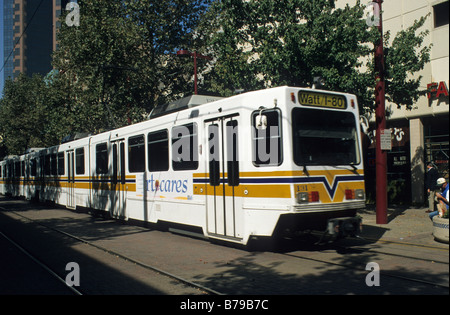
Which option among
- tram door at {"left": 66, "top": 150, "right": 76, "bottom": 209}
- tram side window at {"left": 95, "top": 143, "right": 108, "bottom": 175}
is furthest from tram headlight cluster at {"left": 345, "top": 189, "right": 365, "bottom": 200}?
tram door at {"left": 66, "top": 150, "right": 76, "bottom": 209}

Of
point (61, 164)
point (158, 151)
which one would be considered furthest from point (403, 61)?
point (61, 164)

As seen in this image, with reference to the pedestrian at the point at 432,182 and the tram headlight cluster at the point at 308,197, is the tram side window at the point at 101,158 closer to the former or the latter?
the tram headlight cluster at the point at 308,197

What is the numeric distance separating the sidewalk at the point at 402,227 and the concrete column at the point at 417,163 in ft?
8.30

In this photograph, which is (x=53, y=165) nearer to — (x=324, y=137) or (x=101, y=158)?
(x=101, y=158)

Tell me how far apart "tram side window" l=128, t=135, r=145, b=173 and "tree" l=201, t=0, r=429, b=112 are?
3760 mm

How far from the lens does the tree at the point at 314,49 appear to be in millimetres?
12500

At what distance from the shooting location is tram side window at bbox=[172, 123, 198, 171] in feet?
32.9

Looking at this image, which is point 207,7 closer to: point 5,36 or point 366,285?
point 366,285

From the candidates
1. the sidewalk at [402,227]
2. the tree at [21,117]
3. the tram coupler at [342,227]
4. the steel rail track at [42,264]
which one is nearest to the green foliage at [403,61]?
the sidewalk at [402,227]

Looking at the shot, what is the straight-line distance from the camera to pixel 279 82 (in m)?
13.4

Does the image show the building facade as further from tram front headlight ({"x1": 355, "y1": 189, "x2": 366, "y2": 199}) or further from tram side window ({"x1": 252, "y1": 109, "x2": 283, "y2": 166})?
tram side window ({"x1": 252, "y1": 109, "x2": 283, "y2": 166})

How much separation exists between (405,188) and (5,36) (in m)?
172

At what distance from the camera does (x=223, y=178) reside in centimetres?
904

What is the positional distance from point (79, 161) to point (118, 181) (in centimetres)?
433
